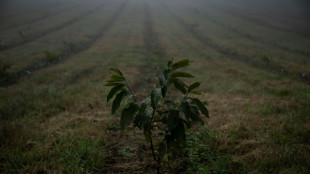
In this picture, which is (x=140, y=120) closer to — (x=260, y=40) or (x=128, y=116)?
(x=128, y=116)

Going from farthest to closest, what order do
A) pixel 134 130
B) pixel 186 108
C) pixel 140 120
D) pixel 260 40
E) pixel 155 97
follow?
pixel 260 40
pixel 134 130
pixel 140 120
pixel 186 108
pixel 155 97

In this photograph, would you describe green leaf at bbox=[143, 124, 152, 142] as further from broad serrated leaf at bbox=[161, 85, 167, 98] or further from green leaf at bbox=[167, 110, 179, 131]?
broad serrated leaf at bbox=[161, 85, 167, 98]

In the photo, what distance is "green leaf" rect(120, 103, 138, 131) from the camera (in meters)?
2.07

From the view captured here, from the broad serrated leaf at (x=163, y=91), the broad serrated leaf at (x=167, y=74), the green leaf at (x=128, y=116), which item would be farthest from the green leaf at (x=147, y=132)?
the broad serrated leaf at (x=167, y=74)

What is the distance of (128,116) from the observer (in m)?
2.09

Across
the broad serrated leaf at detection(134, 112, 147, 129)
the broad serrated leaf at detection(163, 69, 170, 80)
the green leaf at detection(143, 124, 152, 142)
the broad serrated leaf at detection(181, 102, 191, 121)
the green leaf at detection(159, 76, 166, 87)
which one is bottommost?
the green leaf at detection(143, 124, 152, 142)

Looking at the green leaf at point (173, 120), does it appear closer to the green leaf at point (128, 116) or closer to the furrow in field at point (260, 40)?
the green leaf at point (128, 116)

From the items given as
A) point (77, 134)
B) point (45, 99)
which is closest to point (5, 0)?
point (45, 99)

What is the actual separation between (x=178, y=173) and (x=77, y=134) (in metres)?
2.02

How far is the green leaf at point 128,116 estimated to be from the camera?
2.07 meters

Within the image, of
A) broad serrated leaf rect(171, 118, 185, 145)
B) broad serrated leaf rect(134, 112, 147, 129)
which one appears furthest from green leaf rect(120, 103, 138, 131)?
broad serrated leaf rect(171, 118, 185, 145)

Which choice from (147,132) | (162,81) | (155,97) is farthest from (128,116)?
(162,81)

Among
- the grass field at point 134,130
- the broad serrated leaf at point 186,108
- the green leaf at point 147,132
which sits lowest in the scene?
the grass field at point 134,130

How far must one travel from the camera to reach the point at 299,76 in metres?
9.66
